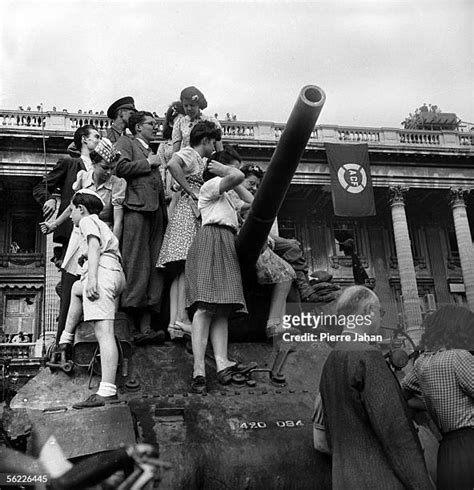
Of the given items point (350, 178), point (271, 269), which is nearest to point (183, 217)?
point (271, 269)

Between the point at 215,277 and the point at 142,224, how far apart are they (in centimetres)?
114

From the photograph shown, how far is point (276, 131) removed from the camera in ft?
104

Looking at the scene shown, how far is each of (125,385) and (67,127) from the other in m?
26.1

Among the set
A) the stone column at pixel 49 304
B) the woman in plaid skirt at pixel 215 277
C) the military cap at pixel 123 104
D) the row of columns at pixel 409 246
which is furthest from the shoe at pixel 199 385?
the row of columns at pixel 409 246

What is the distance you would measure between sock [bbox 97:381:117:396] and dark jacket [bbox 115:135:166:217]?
1.78 metres

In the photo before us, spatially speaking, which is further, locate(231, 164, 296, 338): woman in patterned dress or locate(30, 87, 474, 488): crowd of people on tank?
locate(231, 164, 296, 338): woman in patterned dress

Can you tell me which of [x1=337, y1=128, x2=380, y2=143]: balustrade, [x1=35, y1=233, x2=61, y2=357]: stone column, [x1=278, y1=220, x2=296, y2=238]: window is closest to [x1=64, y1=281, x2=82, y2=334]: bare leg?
[x1=35, y1=233, x2=61, y2=357]: stone column

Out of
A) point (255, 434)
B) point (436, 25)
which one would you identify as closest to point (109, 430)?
point (255, 434)

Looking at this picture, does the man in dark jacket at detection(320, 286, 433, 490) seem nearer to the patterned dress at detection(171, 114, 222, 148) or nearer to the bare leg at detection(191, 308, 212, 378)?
the bare leg at detection(191, 308, 212, 378)

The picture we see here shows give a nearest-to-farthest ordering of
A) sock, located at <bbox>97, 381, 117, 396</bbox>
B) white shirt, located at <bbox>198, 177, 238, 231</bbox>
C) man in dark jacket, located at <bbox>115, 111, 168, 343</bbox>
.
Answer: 1. sock, located at <bbox>97, 381, 117, 396</bbox>
2. white shirt, located at <bbox>198, 177, 238, 231</bbox>
3. man in dark jacket, located at <bbox>115, 111, 168, 343</bbox>

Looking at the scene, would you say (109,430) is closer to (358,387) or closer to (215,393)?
(215,393)

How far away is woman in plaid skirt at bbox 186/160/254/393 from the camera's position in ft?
13.8

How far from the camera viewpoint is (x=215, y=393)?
400 cm

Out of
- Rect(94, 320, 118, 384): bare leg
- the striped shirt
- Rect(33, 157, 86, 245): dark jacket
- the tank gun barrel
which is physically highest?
Rect(33, 157, 86, 245): dark jacket
